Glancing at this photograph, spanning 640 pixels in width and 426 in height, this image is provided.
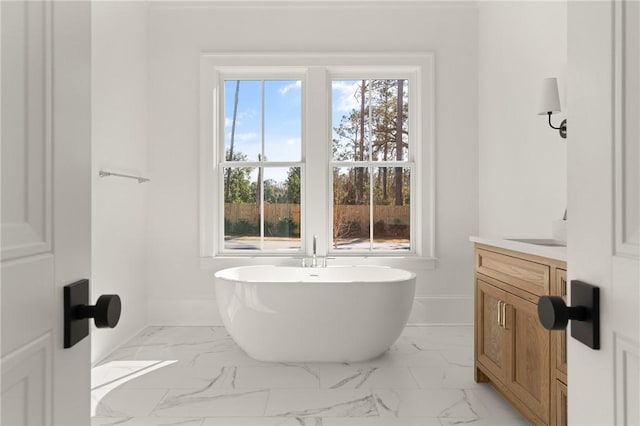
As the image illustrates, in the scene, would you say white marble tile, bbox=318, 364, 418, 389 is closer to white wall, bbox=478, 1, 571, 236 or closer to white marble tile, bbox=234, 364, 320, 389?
white marble tile, bbox=234, 364, 320, 389

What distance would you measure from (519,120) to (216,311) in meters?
3.07

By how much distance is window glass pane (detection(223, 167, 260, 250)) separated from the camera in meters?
4.26

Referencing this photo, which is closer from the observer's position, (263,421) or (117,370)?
(263,421)

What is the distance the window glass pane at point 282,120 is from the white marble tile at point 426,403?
7.93ft

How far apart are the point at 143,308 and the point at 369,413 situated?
8.26 feet

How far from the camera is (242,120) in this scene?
4270mm

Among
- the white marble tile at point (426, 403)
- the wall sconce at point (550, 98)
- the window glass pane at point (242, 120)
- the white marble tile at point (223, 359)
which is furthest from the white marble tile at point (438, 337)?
the window glass pane at point (242, 120)

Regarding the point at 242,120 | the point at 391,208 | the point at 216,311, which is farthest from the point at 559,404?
the point at 242,120

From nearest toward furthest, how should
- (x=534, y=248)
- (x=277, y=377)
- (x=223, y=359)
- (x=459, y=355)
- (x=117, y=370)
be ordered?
(x=534, y=248) → (x=277, y=377) → (x=117, y=370) → (x=223, y=359) → (x=459, y=355)

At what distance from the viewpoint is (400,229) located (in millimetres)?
4277

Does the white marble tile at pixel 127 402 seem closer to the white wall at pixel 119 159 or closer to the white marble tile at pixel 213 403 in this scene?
the white marble tile at pixel 213 403

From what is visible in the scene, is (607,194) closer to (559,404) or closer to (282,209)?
(559,404)

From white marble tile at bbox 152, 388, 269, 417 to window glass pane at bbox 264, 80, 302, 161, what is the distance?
7.60 ft

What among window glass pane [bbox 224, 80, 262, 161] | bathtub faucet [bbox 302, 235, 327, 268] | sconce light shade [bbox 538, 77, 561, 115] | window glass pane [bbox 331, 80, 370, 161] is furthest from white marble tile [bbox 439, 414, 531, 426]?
window glass pane [bbox 224, 80, 262, 161]
